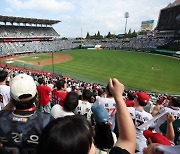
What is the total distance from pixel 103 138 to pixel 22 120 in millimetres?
1117

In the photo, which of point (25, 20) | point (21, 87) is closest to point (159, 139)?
point (21, 87)

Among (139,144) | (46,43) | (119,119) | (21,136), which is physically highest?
(119,119)

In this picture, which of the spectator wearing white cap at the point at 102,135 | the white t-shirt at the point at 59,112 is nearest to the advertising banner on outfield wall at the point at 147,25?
the white t-shirt at the point at 59,112

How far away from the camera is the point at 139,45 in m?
82.5

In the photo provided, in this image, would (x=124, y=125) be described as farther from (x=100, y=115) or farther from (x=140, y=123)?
(x=140, y=123)

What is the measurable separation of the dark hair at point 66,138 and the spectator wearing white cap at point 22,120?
112 centimetres

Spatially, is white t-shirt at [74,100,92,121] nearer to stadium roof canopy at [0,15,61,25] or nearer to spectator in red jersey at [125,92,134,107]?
spectator in red jersey at [125,92,134,107]

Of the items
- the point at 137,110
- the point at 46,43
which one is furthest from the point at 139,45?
the point at 137,110

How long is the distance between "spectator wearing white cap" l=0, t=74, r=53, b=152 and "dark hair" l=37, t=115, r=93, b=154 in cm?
112

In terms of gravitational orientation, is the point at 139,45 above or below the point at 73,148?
below

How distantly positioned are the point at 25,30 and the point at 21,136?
90.9 metres

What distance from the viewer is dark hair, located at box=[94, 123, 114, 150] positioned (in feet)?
10.2

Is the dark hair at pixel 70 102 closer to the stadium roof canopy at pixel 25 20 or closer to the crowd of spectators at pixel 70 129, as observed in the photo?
the crowd of spectators at pixel 70 129

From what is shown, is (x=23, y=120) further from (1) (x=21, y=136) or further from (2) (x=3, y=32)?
(2) (x=3, y=32)
